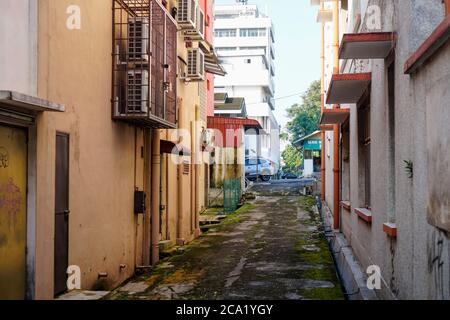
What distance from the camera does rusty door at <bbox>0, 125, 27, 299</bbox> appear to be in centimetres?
593

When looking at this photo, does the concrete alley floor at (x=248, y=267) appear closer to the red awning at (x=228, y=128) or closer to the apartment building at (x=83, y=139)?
the apartment building at (x=83, y=139)

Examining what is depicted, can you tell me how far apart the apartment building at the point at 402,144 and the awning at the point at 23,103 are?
3.31 metres

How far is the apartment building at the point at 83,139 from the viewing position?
6.11 m

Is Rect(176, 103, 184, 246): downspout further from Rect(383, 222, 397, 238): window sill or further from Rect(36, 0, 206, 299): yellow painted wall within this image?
Rect(383, 222, 397, 238): window sill

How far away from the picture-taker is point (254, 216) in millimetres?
19594

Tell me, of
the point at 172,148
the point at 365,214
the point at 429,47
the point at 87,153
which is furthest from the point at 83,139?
the point at 429,47

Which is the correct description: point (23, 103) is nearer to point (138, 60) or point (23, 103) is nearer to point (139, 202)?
point (138, 60)

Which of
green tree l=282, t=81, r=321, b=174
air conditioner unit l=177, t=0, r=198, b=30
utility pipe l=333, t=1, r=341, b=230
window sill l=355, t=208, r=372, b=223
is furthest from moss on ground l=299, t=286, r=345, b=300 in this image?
green tree l=282, t=81, r=321, b=174

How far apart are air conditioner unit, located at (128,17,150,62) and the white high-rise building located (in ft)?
107

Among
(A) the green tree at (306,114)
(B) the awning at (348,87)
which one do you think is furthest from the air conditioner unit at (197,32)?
(A) the green tree at (306,114)

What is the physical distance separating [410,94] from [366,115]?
170 inches

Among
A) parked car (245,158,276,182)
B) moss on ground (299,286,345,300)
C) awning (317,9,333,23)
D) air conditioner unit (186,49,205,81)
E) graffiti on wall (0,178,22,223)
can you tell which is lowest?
moss on ground (299,286,345,300)

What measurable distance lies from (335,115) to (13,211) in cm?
798
